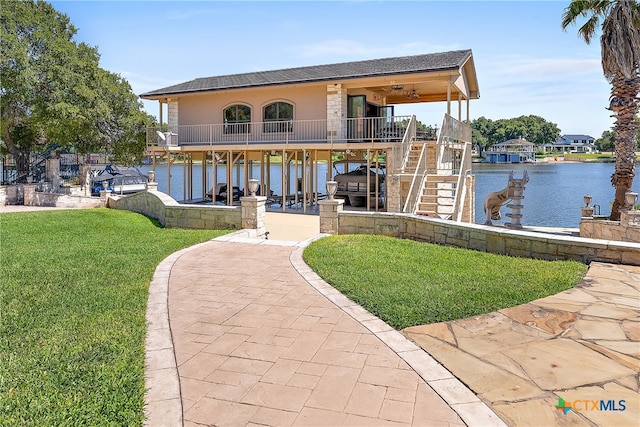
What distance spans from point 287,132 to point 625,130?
44.0ft

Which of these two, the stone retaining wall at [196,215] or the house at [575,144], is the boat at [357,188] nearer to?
the stone retaining wall at [196,215]

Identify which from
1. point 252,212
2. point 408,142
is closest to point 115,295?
point 252,212

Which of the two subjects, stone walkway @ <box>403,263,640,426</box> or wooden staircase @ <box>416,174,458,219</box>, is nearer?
stone walkway @ <box>403,263,640,426</box>

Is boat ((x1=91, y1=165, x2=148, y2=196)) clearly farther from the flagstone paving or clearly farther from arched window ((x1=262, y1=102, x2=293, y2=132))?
the flagstone paving

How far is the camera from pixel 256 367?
3873mm

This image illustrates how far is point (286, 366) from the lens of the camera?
388 cm

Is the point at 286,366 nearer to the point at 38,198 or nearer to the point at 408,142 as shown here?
the point at 408,142

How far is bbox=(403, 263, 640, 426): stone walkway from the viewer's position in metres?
3.21

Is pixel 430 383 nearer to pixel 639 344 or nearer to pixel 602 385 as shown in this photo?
pixel 602 385

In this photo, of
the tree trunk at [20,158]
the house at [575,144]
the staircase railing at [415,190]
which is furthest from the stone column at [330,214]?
the house at [575,144]

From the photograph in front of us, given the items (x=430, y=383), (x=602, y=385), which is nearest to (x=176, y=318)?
(x=430, y=383)

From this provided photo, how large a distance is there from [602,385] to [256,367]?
280 centimetres

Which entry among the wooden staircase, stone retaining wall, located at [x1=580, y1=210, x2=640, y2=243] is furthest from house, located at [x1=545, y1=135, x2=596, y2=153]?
the wooden staircase

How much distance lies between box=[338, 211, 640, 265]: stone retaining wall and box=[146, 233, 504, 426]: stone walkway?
3.71 metres
